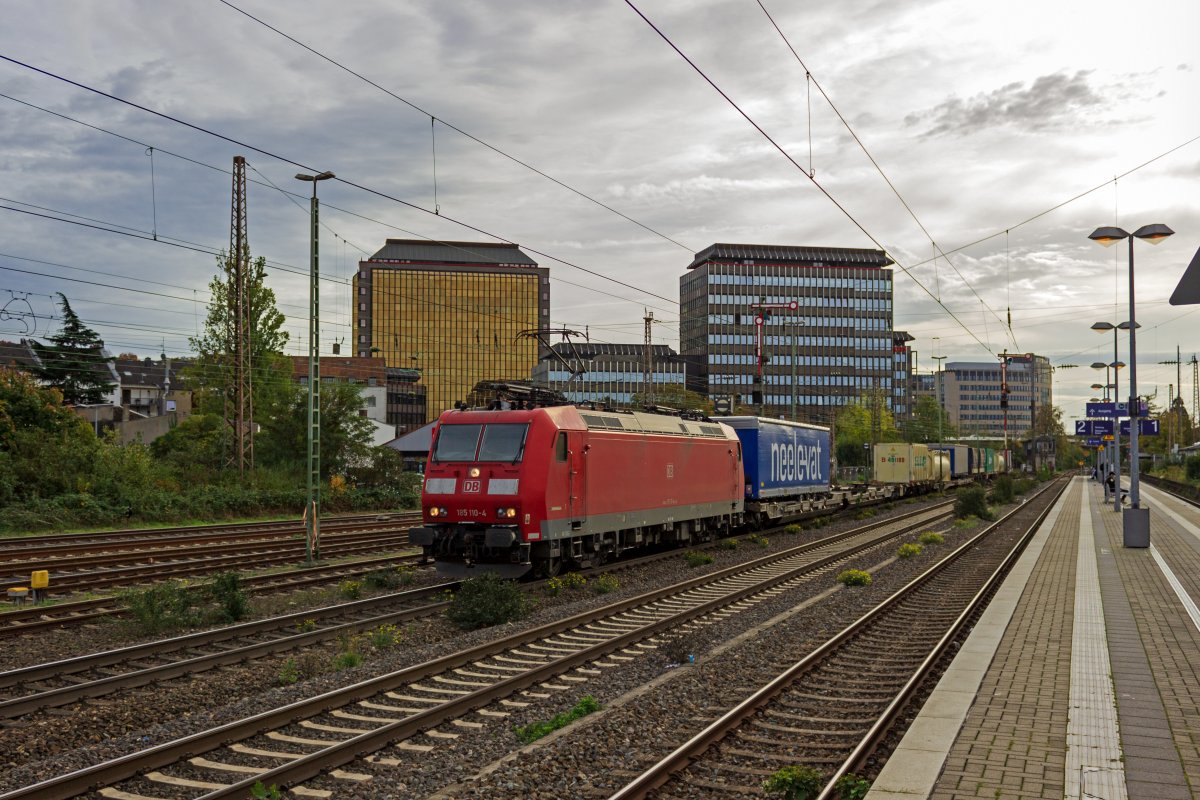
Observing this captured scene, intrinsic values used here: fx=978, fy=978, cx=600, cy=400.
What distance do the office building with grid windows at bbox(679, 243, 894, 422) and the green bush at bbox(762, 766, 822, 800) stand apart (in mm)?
123496

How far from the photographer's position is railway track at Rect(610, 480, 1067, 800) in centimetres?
788

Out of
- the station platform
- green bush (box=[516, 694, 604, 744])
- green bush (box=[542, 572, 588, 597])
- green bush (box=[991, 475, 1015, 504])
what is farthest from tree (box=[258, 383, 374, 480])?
green bush (box=[991, 475, 1015, 504])

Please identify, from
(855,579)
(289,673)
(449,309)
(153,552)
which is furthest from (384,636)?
(449,309)

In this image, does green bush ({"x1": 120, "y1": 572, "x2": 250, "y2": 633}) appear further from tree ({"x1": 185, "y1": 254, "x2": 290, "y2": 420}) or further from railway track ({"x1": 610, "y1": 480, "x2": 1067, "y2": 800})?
tree ({"x1": 185, "y1": 254, "x2": 290, "y2": 420})

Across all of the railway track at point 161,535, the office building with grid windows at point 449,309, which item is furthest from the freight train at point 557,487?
the office building with grid windows at point 449,309

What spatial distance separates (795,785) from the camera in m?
7.34

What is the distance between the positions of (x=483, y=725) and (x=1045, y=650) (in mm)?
7179

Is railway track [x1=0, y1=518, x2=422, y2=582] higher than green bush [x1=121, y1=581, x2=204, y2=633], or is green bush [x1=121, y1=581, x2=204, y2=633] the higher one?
green bush [x1=121, y1=581, x2=204, y2=633]

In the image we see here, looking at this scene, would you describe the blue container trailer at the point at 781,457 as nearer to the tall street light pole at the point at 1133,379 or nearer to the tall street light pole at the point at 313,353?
the tall street light pole at the point at 1133,379

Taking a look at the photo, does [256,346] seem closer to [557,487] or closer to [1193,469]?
[557,487]

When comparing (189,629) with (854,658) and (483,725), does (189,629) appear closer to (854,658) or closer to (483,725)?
(483,725)

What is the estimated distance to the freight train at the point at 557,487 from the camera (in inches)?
702

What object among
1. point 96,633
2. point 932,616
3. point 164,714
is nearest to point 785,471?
point 932,616

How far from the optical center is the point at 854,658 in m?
12.6
